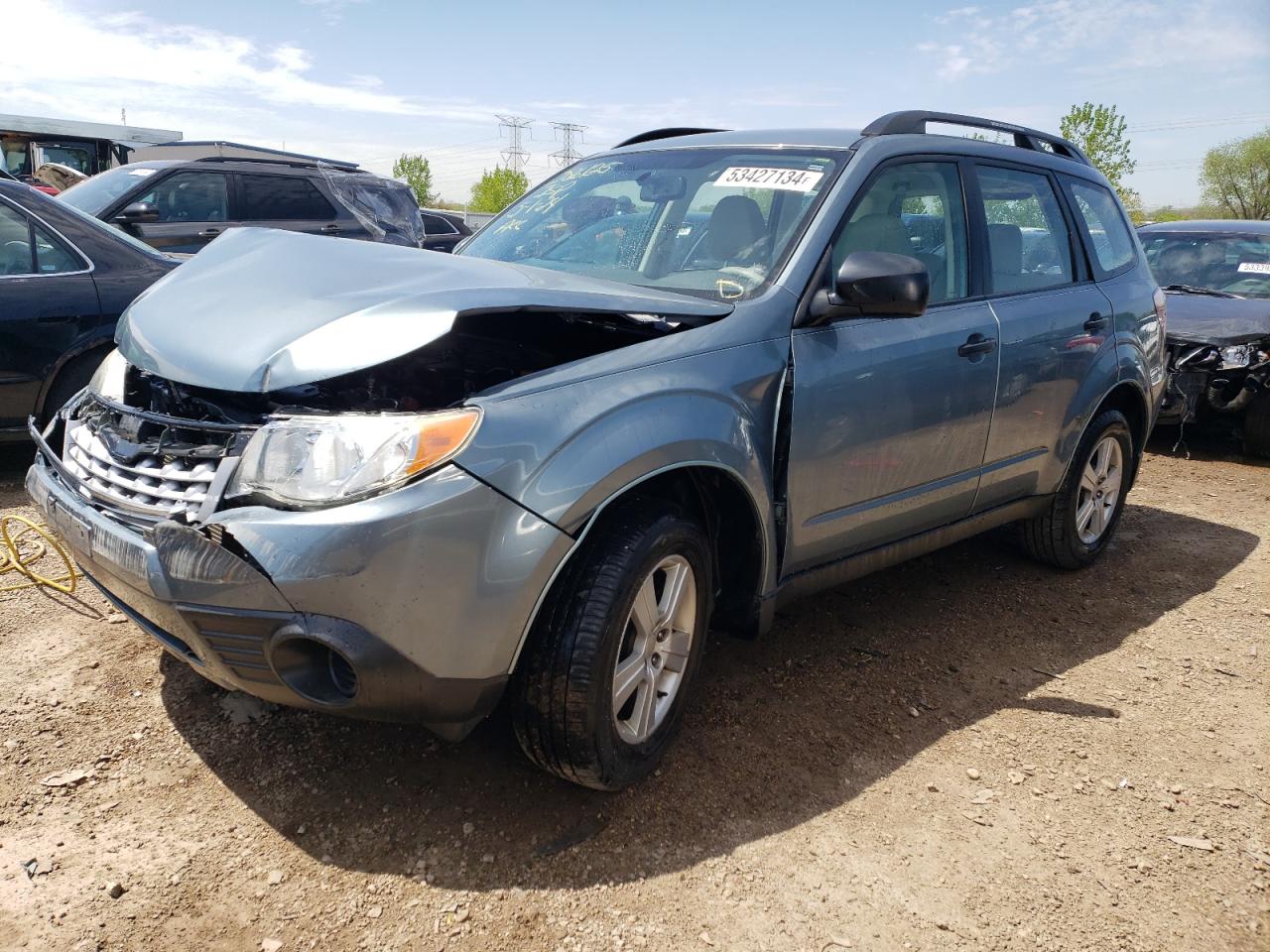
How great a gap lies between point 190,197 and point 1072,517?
7.56 m

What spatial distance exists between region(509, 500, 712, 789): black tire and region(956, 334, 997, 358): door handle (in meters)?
1.43

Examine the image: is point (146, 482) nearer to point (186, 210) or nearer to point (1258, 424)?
point (186, 210)

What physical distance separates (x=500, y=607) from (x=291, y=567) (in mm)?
445

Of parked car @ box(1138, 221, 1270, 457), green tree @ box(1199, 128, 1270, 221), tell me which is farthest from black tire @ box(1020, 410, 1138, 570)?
green tree @ box(1199, 128, 1270, 221)

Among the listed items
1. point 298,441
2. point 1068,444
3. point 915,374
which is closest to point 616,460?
point 298,441

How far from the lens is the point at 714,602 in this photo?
117 inches

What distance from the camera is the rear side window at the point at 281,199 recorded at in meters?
8.73

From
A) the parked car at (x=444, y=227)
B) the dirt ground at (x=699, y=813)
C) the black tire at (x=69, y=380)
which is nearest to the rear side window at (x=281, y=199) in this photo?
the parked car at (x=444, y=227)

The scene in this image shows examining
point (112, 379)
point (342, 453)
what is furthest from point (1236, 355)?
point (112, 379)

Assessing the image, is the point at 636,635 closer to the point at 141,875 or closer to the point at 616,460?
the point at 616,460

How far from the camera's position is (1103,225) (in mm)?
4469

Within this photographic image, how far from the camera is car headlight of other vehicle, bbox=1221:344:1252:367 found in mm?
6895

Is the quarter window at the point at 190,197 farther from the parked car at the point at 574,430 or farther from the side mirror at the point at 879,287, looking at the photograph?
the side mirror at the point at 879,287

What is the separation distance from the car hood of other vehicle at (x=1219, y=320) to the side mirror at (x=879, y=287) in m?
5.28
